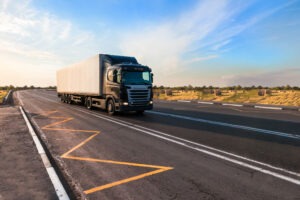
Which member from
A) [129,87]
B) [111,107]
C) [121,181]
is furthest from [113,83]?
[121,181]

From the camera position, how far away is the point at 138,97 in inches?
558

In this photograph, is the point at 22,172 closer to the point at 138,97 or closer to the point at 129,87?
the point at 129,87

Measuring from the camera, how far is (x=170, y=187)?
4.21 meters

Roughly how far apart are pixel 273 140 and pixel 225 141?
1.62 metres

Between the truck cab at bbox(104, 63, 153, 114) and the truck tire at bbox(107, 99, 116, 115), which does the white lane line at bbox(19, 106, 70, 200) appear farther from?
the truck tire at bbox(107, 99, 116, 115)

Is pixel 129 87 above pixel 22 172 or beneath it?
above

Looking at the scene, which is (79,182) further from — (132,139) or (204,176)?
(132,139)

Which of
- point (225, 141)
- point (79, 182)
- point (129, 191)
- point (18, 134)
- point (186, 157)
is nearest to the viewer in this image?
point (129, 191)

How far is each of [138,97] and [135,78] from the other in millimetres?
1190

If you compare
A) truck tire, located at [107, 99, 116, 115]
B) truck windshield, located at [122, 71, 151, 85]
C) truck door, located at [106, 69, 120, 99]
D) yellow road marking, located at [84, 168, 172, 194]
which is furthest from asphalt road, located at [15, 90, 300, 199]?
truck tire, located at [107, 99, 116, 115]

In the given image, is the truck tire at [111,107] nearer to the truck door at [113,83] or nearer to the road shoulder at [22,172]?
the truck door at [113,83]

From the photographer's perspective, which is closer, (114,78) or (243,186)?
(243,186)

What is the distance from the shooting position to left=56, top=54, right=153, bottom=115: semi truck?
45.7 feet

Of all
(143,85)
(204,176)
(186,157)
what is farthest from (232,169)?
(143,85)
